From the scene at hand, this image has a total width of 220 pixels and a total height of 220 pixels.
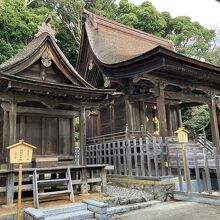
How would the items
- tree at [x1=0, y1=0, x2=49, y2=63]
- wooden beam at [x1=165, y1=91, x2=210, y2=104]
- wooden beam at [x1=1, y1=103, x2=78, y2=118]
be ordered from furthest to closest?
1. tree at [x1=0, y1=0, x2=49, y2=63]
2. wooden beam at [x1=165, y1=91, x2=210, y2=104]
3. wooden beam at [x1=1, y1=103, x2=78, y2=118]

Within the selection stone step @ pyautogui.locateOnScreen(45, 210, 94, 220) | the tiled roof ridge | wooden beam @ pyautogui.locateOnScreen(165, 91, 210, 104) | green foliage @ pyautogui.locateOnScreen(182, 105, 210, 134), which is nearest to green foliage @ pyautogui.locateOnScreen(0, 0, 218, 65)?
green foliage @ pyautogui.locateOnScreen(182, 105, 210, 134)

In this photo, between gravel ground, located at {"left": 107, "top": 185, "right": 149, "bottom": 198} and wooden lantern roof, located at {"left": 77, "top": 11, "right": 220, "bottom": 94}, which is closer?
gravel ground, located at {"left": 107, "top": 185, "right": 149, "bottom": 198}

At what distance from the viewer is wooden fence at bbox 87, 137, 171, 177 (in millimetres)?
9516

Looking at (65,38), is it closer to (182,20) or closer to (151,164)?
(182,20)

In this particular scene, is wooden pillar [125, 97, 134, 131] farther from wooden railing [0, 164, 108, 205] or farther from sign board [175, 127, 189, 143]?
sign board [175, 127, 189, 143]

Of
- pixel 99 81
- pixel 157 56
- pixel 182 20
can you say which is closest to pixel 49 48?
pixel 157 56

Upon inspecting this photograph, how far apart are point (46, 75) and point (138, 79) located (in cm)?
401

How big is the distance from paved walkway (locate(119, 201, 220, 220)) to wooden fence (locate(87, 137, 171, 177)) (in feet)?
5.57

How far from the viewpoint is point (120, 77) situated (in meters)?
11.7

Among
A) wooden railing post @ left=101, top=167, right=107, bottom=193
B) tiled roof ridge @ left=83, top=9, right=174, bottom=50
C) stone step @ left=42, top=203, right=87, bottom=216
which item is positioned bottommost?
stone step @ left=42, top=203, right=87, bottom=216

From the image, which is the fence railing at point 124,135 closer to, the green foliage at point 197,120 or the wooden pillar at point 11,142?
the wooden pillar at point 11,142

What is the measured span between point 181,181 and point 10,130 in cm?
602

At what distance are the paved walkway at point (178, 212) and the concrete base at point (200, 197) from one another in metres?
0.21

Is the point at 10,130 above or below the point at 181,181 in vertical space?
above
